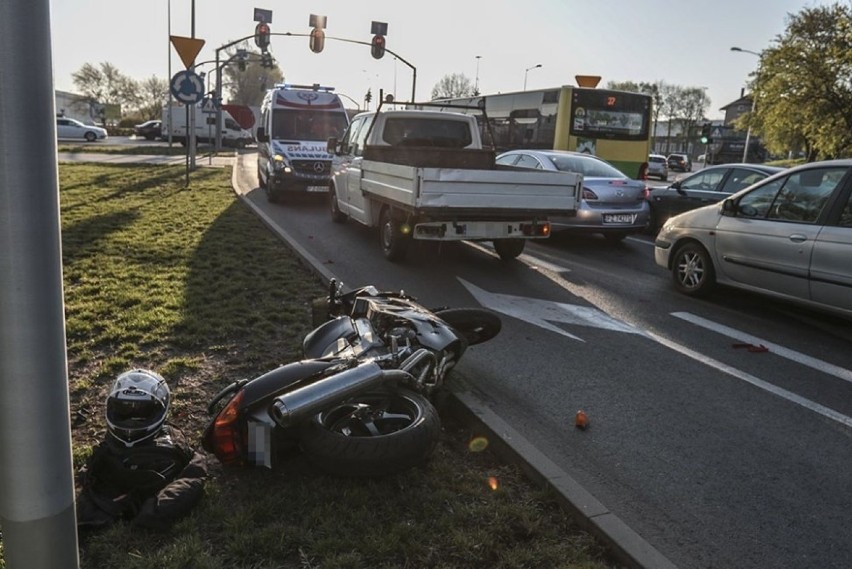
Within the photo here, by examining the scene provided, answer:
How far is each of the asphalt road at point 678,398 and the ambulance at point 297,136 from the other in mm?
6779

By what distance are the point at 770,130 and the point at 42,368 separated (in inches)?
1622

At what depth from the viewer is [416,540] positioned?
293 cm

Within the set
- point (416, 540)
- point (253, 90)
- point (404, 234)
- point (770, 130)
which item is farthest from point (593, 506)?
point (253, 90)

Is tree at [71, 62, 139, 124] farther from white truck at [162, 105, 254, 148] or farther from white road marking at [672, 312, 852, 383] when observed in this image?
white road marking at [672, 312, 852, 383]

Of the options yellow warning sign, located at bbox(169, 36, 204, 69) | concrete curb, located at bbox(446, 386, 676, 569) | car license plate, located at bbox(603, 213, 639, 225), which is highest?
yellow warning sign, located at bbox(169, 36, 204, 69)

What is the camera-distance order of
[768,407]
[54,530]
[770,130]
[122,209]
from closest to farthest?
[54,530]
[768,407]
[122,209]
[770,130]

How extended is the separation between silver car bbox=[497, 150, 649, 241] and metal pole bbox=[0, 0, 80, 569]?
9.82 m

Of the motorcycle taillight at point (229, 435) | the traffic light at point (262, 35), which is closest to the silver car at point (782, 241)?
the motorcycle taillight at point (229, 435)

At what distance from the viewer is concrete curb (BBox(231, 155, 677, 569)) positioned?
9.52 ft

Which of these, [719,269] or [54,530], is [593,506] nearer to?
[54,530]

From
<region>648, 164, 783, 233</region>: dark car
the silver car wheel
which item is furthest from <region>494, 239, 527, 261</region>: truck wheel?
<region>648, 164, 783, 233</region>: dark car

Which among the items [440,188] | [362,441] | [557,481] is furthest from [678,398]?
[440,188]

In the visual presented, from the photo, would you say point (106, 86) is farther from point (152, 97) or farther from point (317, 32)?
point (317, 32)

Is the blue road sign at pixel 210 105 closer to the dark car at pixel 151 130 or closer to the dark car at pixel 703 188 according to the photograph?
the dark car at pixel 703 188
